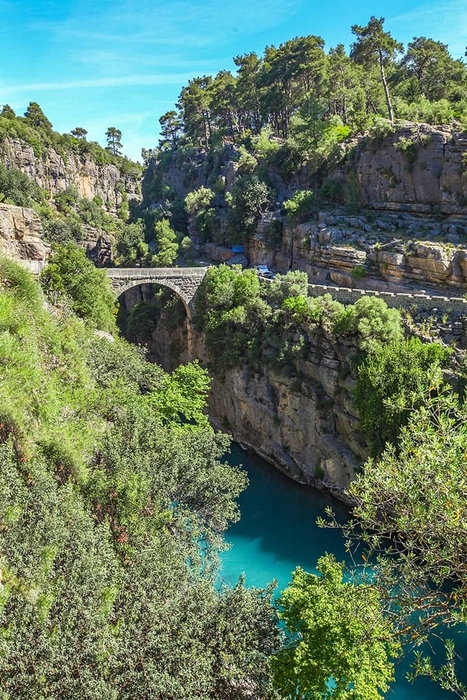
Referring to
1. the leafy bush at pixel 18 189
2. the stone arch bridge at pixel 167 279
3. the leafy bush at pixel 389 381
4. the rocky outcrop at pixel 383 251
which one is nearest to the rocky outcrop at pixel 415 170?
the rocky outcrop at pixel 383 251

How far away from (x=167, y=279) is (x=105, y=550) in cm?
2535

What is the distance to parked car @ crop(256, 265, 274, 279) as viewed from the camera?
34344 mm

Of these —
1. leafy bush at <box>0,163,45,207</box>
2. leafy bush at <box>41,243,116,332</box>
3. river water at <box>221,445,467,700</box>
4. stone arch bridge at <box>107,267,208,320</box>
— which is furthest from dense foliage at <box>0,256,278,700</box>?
leafy bush at <box>0,163,45,207</box>

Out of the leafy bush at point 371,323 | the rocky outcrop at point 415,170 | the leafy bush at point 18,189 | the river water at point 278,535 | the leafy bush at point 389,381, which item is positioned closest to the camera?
the leafy bush at point 389,381

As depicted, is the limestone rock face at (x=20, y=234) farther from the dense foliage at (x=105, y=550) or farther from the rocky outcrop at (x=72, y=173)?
the rocky outcrop at (x=72, y=173)

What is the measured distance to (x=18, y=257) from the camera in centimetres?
2409

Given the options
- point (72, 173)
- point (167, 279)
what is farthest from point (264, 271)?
point (72, 173)

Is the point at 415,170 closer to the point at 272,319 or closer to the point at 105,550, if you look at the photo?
the point at 272,319

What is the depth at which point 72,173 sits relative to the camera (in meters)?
66.4

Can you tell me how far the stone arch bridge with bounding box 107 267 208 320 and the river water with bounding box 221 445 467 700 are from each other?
1414 cm

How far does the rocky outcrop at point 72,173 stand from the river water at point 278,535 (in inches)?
2039

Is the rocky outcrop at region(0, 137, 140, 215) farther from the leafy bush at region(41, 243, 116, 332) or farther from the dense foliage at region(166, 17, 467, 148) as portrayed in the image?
the leafy bush at region(41, 243, 116, 332)

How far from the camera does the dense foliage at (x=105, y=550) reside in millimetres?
8453

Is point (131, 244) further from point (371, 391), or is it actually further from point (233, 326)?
point (371, 391)
